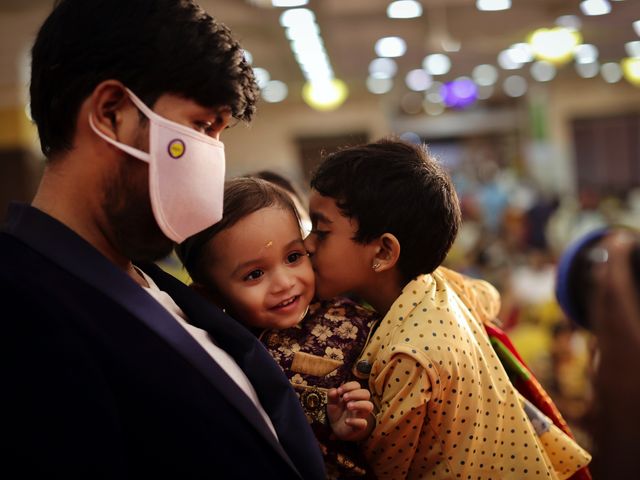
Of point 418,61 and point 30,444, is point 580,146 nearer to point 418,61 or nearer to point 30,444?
point 418,61

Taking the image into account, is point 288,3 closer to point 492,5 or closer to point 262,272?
point 492,5

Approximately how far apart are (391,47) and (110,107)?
30.1 ft

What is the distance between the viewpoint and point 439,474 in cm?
151

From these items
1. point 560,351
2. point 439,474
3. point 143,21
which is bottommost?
point 560,351

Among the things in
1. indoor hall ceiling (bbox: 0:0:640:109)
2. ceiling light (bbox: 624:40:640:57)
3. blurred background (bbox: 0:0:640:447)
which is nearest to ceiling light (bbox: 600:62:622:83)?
blurred background (bbox: 0:0:640:447)

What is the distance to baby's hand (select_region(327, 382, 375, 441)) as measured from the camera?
1.40 meters

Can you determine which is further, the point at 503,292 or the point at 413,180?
the point at 503,292

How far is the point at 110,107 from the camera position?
49.2 inches

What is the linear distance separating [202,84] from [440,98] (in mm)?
14516

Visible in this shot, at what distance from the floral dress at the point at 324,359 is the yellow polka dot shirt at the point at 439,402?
41mm

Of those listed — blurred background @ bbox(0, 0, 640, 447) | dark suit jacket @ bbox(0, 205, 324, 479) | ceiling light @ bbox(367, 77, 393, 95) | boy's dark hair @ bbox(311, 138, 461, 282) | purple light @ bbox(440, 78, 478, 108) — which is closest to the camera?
dark suit jacket @ bbox(0, 205, 324, 479)

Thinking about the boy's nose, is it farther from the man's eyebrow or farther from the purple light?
the purple light

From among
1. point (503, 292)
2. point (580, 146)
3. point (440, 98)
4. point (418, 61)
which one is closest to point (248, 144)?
point (440, 98)

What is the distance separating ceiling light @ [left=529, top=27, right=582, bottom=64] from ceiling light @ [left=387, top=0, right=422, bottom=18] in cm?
130
